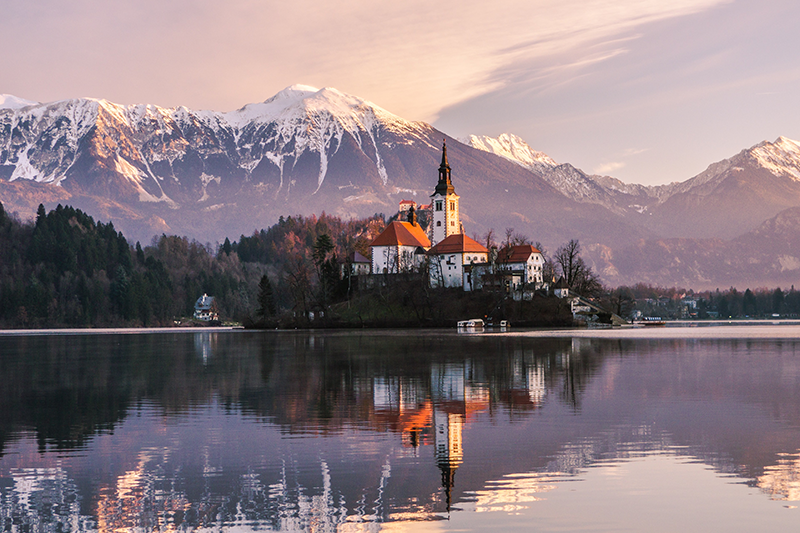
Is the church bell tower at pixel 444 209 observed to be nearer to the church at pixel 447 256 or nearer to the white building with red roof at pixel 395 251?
the church at pixel 447 256

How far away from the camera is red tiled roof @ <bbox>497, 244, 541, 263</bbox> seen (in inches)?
6112

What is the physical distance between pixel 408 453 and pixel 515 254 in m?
138

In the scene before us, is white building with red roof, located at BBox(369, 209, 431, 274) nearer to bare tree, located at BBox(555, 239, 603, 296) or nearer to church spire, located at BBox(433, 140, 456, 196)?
church spire, located at BBox(433, 140, 456, 196)

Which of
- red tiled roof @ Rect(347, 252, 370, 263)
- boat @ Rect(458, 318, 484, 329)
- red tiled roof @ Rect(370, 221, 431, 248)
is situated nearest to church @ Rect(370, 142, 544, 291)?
red tiled roof @ Rect(370, 221, 431, 248)

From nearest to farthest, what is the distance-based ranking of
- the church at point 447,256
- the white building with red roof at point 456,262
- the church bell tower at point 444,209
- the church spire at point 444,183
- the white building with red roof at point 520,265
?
the white building with red roof at point 520,265 < the church at point 447,256 < the white building with red roof at point 456,262 < the church bell tower at point 444,209 < the church spire at point 444,183

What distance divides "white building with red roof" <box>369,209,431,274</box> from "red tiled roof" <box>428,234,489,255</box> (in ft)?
17.8

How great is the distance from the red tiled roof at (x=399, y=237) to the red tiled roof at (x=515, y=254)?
1003 inches

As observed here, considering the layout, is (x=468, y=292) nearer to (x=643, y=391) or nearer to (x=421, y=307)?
(x=421, y=307)

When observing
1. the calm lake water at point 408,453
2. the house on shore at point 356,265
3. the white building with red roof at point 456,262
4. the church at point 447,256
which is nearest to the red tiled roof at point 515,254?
the church at point 447,256

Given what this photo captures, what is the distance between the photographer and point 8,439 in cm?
2562

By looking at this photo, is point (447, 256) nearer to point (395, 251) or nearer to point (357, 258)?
point (395, 251)

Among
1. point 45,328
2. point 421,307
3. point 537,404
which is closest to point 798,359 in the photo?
point 537,404

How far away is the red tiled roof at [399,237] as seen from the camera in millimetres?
174625

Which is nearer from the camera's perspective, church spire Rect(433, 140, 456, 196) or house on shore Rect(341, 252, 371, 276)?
house on shore Rect(341, 252, 371, 276)
